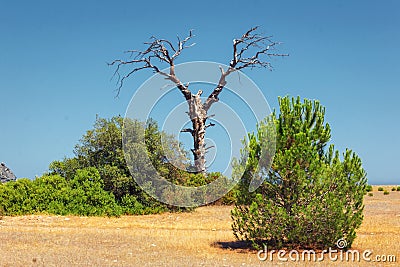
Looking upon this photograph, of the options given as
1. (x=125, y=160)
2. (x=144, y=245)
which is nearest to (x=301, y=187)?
(x=144, y=245)

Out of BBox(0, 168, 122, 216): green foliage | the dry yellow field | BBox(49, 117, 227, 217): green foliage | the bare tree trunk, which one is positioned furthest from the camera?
the bare tree trunk

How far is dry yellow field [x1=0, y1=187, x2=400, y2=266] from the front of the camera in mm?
11141

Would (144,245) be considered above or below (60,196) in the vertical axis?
below

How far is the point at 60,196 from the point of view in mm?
23609

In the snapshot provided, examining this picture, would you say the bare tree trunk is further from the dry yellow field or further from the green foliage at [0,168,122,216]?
the dry yellow field

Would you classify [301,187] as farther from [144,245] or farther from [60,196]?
[60,196]

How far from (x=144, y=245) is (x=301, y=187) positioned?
15.9 feet

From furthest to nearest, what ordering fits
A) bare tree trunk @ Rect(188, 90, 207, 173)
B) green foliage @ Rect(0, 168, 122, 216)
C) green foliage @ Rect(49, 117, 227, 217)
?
bare tree trunk @ Rect(188, 90, 207, 173)
green foliage @ Rect(49, 117, 227, 217)
green foliage @ Rect(0, 168, 122, 216)

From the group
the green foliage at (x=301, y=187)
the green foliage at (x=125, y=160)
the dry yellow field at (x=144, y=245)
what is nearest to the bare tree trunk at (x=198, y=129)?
the green foliage at (x=125, y=160)

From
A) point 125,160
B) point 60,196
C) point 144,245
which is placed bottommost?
point 144,245

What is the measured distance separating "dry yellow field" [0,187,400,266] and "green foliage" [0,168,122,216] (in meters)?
1.96

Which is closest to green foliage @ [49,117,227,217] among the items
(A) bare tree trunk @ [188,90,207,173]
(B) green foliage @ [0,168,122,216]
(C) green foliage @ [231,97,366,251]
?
Answer: (B) green foliage @ [0,168,122,216]

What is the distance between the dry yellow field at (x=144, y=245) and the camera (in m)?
11.1

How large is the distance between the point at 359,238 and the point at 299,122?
4.94 meters
